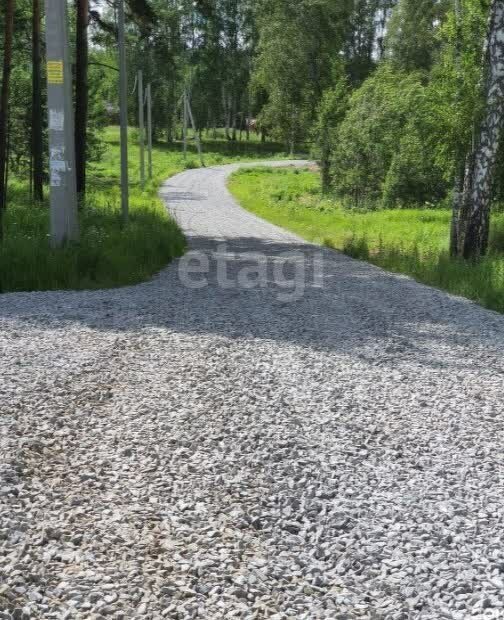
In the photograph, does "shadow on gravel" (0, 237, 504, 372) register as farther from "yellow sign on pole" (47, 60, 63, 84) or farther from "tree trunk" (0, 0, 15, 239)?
"tree trunk" (0, 0, 15, 239)

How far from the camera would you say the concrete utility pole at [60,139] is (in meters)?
11.3

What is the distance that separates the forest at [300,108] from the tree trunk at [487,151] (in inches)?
1.1

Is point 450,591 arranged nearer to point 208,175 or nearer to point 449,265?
point 449,265

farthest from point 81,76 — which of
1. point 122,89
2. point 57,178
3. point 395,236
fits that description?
point 395,236

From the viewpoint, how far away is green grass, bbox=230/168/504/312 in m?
11.1

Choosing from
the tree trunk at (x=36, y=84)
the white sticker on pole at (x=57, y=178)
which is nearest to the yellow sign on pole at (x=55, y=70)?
the white sticker on pole at (x=57, y=178)

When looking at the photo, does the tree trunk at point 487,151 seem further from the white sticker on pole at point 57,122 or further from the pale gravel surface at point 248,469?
the white sticker on pole at point 57,122

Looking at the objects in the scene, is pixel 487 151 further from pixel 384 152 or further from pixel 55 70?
pixel 384 152

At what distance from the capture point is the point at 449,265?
40.8ft

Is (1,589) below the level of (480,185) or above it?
below

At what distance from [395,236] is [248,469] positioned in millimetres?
15925

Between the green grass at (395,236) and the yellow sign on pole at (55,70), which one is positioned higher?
the yellow sign on pole at (55,70)

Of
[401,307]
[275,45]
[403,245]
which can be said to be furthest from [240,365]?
[275,45]

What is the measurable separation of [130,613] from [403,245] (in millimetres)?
15059
